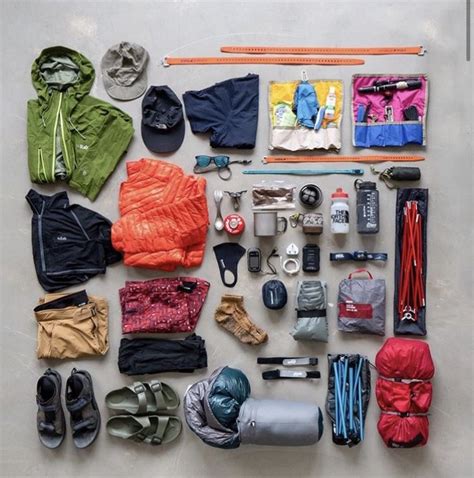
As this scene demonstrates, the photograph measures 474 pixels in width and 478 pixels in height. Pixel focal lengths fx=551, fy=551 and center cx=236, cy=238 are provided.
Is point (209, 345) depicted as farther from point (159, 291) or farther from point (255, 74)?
point (255, 74)

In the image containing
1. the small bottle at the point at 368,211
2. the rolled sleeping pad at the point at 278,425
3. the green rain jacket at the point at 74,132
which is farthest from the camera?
the green rain jacket at the point at 74,132

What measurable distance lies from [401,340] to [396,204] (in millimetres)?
708

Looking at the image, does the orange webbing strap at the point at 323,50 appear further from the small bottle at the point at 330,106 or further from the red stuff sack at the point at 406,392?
the red stuff sack at the point at 406,392

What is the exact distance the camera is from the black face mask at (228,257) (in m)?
2.95

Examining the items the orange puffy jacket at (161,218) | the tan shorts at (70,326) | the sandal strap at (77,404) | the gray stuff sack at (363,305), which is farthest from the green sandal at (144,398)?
the gray stuff sack at (363,305)

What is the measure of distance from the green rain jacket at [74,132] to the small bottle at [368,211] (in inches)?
50.2

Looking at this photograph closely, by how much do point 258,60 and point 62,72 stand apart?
3.50 ft

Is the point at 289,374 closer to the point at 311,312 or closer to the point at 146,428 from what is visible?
the point at 311,312

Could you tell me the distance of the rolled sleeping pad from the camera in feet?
8.67

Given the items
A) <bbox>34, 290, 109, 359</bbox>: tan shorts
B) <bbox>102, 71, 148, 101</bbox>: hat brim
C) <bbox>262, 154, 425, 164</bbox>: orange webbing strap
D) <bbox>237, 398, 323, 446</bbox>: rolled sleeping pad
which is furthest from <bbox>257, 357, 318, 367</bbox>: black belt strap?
<bbox>102, 71, 148, 101</bbox>: hat brim

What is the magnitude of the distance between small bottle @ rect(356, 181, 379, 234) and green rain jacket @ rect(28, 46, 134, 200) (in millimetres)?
1275

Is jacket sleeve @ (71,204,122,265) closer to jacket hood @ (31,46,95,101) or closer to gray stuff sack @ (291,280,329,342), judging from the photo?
jacket hood @ (31,46,95,101)

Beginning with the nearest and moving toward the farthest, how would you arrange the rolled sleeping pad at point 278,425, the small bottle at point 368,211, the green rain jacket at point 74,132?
the rolled sleeping pad at point 278,425 → the small bottle at point 368,211 → the green rain jacket at point 74,132

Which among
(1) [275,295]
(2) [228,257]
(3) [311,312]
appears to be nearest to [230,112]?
(2) [228,257]
